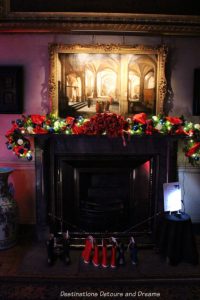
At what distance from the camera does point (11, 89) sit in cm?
382

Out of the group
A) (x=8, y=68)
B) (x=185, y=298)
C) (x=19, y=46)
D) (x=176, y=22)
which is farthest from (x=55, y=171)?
(x=176, y=22)

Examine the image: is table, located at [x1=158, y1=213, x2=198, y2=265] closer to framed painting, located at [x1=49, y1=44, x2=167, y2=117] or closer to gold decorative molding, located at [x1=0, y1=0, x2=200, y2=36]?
framed painting, located at [x1=49, y1=44, x2=167, y2=117]

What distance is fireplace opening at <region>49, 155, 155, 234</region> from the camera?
12.4 feet

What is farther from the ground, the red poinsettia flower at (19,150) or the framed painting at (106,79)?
the framed painting at (106,79)

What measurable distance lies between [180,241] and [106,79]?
2.16 meters

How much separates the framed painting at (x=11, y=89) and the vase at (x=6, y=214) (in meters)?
0.81

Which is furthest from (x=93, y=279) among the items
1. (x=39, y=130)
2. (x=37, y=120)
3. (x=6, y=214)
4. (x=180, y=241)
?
(x=37, y=120)

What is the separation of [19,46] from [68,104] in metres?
0.98

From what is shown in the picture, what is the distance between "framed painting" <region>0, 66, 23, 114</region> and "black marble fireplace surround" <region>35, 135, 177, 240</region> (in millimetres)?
640

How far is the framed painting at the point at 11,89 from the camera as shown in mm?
3789

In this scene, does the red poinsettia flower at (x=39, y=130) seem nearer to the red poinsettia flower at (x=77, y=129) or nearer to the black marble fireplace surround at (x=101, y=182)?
the black marble fireplace surround at (x=101, y=182)

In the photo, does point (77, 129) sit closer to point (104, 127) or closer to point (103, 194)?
point (104, 127)

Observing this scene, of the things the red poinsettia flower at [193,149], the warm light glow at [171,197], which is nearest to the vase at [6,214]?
the warm light glow at [171,197]

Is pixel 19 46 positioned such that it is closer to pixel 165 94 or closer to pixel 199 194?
pixel 165 94
